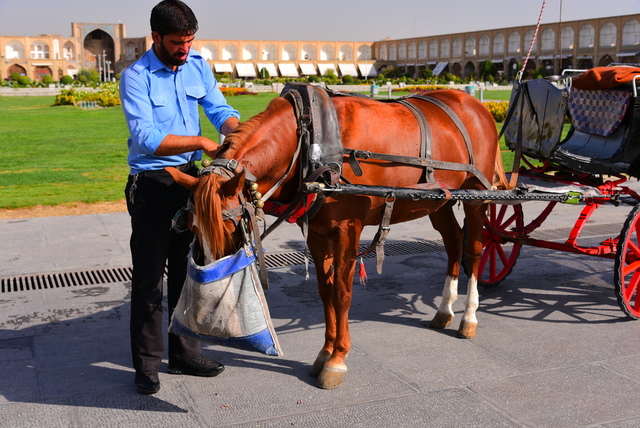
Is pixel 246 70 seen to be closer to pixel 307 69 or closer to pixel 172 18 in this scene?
pixel 307 69

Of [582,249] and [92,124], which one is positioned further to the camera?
[92,124]

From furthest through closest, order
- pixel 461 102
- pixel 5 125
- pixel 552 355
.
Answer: pixel 5 125
pixel 461 102
pixel 552 355

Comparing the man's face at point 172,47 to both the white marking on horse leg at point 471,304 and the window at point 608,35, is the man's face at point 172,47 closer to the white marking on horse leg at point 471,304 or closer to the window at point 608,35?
the white marking on horse leg at point 471,304

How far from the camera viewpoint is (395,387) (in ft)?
11.6

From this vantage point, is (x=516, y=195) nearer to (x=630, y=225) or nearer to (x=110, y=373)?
(x=630, y=225)

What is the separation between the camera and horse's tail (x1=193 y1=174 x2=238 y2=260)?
9.08 feet

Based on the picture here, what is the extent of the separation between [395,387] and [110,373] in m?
1.53

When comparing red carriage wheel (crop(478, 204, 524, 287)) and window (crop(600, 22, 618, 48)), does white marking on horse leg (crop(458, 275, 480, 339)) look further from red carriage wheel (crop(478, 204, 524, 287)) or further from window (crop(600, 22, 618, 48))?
window (crop(600, 22, 618, 48))

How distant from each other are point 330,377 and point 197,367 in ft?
2.37

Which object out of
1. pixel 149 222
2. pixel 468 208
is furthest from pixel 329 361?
pixel 468 208

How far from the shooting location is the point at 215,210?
2.78 m

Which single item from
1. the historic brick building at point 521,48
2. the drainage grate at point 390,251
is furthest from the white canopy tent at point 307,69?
the drainage grate at point 390,251

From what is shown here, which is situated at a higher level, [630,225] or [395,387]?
[630,225]

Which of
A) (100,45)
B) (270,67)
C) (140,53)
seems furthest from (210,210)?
(100,45)
